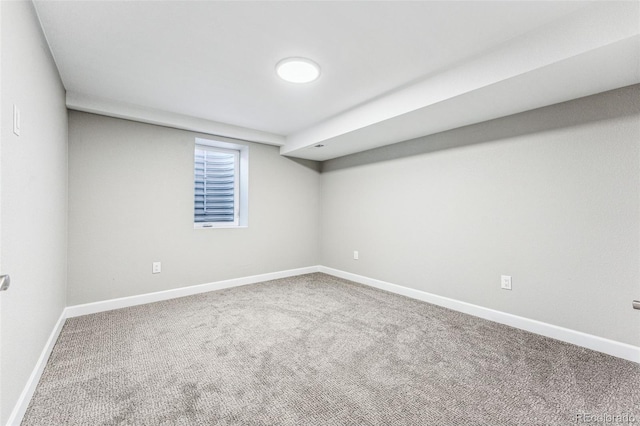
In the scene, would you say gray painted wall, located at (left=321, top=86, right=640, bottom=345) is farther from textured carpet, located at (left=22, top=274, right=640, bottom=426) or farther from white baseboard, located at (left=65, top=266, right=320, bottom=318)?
white baseboard, located at (left=65, top=266, right=320, bottom=318)

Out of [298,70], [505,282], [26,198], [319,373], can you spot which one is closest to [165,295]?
[26,198]

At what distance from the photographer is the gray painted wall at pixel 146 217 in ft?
9.60

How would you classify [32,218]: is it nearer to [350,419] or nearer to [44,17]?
[44,17]

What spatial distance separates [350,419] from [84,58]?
3.00m

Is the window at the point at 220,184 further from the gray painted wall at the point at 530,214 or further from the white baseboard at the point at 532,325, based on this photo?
the white baseboard at the point at 532,325

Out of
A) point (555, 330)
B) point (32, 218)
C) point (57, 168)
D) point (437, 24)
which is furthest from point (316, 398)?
point (57, 168)

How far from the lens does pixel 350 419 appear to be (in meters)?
1.44

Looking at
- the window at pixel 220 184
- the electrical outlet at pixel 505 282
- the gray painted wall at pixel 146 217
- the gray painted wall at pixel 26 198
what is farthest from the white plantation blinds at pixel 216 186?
the electrical outlet at pixel 505 282

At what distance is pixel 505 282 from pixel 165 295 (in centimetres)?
366

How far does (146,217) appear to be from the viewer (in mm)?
3301

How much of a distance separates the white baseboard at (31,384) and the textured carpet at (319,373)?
5 centimetres

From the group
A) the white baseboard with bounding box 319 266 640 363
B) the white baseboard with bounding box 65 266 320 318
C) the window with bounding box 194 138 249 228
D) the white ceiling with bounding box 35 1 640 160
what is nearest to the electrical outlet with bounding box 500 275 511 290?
the white baseboard with bounding box 319 266 640 363

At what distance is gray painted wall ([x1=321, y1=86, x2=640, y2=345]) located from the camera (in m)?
2.10

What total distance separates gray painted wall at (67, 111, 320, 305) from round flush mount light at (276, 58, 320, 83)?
74.0 inches
